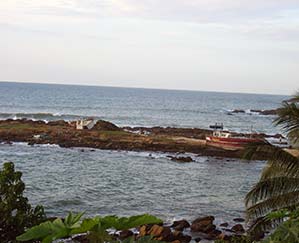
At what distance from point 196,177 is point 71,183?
9498 millimetres

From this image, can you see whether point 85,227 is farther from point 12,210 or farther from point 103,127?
point 103,127

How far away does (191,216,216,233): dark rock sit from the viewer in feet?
72.5

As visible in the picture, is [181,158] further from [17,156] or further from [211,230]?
[211,230]

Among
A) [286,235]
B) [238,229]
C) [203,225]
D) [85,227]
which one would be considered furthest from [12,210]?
[238,229]

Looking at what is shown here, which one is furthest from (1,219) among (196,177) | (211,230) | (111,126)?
(111,126)

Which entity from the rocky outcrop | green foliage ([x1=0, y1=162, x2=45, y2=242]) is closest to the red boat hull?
the rocky outcrop

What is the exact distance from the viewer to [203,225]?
Result: 2231 centimetres

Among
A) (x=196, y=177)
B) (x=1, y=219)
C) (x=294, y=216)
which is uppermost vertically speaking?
(x=294, y=216)

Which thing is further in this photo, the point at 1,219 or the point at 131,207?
the point at 131,207

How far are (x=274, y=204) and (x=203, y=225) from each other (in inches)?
398

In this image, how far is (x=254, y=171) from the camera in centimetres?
4072

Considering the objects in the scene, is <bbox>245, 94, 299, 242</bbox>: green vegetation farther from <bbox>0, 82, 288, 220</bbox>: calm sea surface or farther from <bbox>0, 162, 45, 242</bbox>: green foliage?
<bbox>0, 82, 288, 220</bbox>: calm sea surface

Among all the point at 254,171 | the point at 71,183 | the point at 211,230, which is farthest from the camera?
the point at 254,171

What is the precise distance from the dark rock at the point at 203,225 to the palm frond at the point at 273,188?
9.73m
